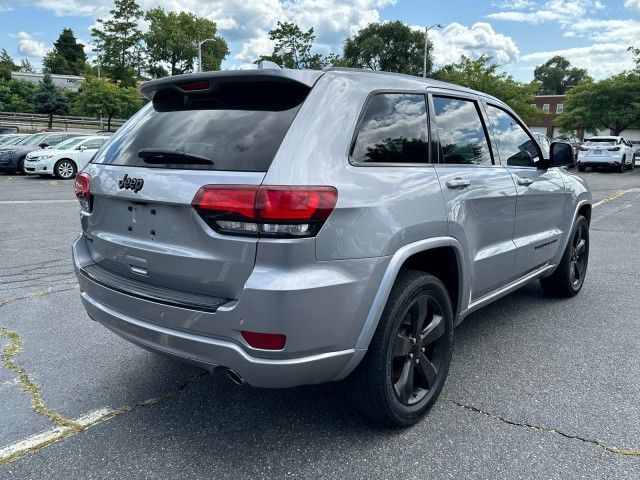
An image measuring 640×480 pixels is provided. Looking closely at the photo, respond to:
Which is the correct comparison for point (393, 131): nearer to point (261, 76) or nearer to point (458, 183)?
point (458, 183)

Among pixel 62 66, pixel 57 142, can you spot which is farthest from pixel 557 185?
pixel 62 66

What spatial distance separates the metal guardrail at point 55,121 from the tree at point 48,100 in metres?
0.84

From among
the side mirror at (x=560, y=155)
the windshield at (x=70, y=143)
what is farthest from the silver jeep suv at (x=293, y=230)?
the windshield at (x=70, y=143)

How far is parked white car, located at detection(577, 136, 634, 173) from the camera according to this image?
24250mm

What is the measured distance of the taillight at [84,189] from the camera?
3045mm

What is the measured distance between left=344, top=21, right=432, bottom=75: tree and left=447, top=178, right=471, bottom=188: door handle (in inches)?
2716

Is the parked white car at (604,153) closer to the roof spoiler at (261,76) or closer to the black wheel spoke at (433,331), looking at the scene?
the black wheel spoke at (433,331)

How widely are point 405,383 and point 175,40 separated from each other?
77737 millimetres

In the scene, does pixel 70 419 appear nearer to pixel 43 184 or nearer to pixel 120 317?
pixel 120 317

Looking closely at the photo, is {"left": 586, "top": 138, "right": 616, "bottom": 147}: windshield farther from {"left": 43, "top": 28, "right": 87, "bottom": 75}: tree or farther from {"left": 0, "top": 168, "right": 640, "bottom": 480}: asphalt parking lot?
{"left": 43, "top": 28, "right": 87, "bottom": 75}: tree

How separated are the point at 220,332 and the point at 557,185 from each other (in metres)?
3.37

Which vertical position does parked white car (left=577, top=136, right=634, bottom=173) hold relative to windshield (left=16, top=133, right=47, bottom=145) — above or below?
above

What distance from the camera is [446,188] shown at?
3033mm

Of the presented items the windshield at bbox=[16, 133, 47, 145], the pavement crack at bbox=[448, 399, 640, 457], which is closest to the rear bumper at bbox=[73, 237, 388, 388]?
the pavement crack at bbox=[448, 399, 640, 457]
